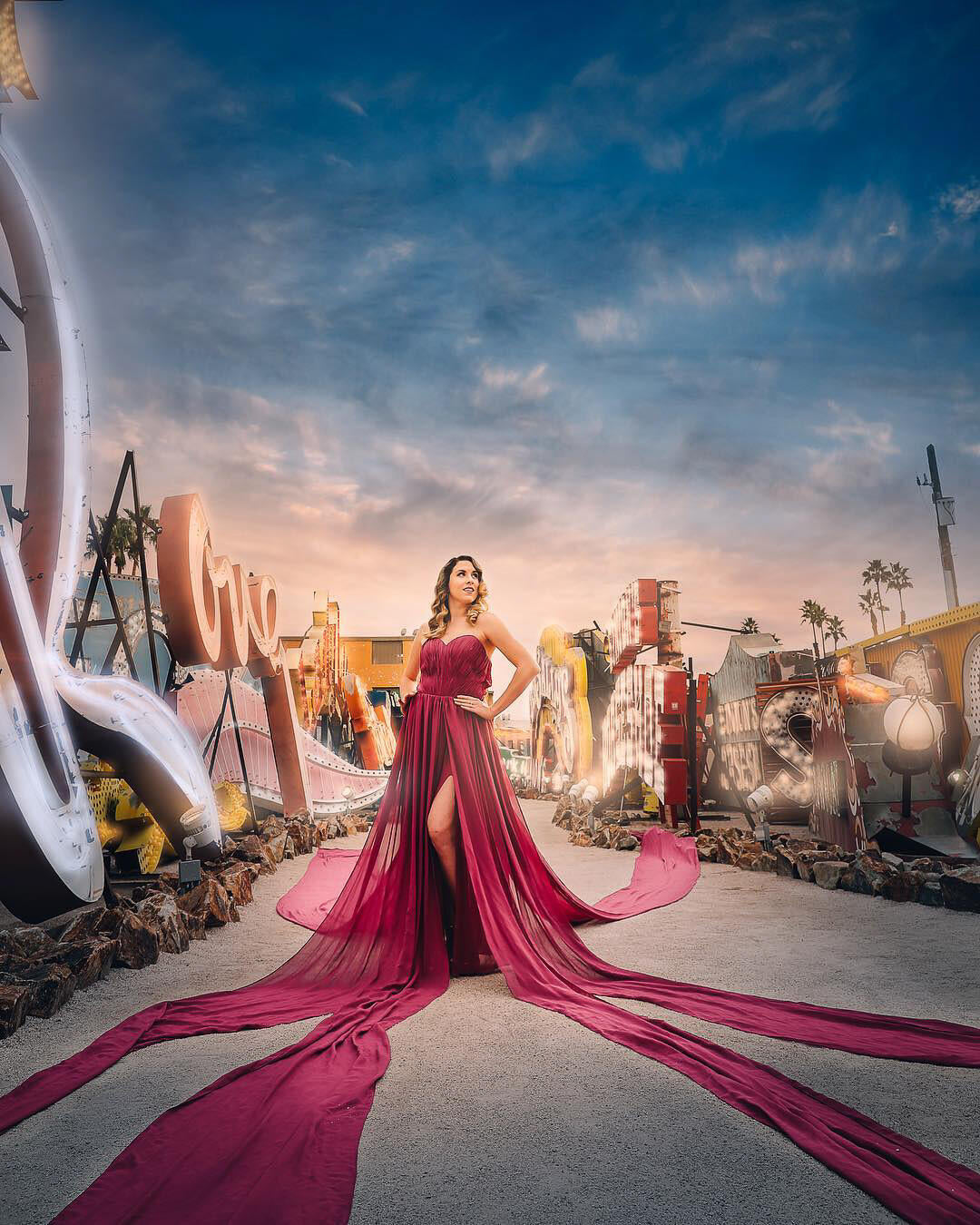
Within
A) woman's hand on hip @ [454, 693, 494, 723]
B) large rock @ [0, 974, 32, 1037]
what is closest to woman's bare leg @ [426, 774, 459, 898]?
woman's hand on hip @ [454, 693, 494, 723]

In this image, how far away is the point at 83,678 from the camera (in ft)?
17.9

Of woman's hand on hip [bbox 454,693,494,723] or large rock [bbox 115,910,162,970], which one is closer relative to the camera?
large rock [bbox 115,910,162,970]

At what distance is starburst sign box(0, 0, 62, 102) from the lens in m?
4.23

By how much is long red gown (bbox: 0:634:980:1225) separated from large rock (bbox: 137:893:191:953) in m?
1.09

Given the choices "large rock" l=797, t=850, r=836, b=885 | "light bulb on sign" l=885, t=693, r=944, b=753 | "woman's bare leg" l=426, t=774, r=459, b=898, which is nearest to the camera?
"woman's bare leg" l=426, t=774, r=459, b=898

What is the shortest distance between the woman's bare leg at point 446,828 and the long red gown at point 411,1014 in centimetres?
6

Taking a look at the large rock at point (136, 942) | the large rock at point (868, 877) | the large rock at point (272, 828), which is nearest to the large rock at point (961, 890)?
the large rock at point (868, 877)

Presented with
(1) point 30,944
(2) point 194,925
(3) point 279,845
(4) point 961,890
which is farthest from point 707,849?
(1) point 30,944

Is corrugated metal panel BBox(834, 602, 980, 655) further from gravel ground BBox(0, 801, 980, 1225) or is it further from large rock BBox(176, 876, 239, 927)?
large rock BBox(176, 876, 239, 927)

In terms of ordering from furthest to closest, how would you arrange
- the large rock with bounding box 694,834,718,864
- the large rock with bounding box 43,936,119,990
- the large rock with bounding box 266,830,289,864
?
the large rock with bounding box 266,830,289,864 → the large rock with bounding box 694,834,718,864 → the large rock with bounding box 43,936,119,990

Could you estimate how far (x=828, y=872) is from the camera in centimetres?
600

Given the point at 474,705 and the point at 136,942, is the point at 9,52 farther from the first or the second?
the point at 136,942

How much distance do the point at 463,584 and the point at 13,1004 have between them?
113 inches

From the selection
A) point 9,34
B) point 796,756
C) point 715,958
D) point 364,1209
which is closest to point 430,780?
point 715,958
